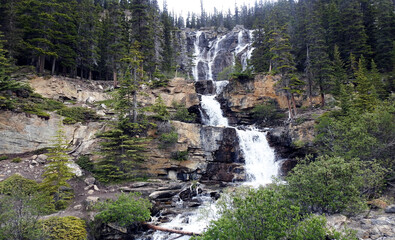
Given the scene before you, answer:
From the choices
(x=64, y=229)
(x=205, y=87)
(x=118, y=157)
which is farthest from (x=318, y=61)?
(x=64, y=229)

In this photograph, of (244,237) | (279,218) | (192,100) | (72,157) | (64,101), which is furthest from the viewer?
(192,100)

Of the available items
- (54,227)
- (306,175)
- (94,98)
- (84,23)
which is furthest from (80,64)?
(306,175)

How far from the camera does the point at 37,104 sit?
2256cm

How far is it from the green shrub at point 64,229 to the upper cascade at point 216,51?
47431 mm

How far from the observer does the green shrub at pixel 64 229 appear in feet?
36.6

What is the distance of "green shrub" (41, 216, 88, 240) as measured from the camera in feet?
36.6

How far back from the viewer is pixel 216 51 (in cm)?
6712

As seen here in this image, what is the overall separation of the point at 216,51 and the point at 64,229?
2494 inches

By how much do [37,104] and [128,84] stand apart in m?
9.66

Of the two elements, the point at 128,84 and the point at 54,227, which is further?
the point at 128,84

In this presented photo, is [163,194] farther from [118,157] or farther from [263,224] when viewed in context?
[263,224]

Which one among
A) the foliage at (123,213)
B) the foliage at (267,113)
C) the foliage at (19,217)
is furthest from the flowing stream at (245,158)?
the foliage at (19,217)

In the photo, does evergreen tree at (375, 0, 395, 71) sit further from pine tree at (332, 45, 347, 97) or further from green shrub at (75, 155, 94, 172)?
green shrub at (75, 155, 94, 172)

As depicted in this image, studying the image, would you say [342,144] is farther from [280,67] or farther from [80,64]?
[80,64]
